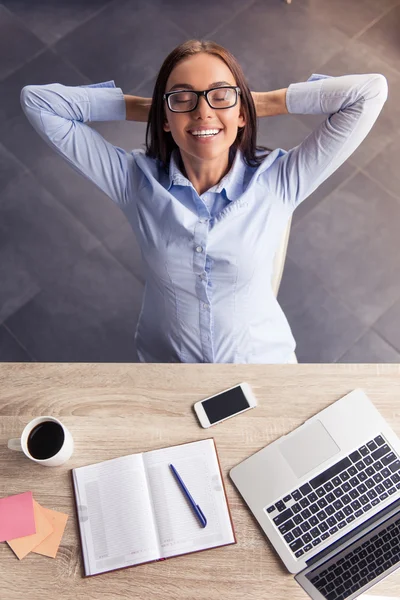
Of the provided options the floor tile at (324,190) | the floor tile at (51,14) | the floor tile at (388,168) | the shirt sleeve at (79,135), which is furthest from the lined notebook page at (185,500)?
the floor tile at (51,14)

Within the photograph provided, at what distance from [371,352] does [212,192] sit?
110 cm

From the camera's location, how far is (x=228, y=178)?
1.41m

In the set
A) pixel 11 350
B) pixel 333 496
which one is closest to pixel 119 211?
pixel 11 350

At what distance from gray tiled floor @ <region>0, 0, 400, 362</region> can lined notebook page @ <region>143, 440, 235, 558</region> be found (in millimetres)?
1023

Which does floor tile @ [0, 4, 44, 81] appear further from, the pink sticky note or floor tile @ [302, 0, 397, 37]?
the pink sticky note

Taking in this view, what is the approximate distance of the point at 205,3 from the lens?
279cm

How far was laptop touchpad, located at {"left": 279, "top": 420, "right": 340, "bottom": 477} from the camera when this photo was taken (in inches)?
49.6

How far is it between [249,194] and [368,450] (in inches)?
24.5

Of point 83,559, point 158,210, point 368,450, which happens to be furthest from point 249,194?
point 83,559

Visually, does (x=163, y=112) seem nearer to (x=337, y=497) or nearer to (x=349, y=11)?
(x=337, y=497)

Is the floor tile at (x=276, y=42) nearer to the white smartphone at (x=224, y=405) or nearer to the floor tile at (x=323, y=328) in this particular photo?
the floor tile at (x=323, y=328)

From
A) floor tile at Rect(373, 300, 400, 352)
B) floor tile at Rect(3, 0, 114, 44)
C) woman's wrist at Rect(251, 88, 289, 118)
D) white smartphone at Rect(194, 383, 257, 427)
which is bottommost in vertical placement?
floor tile at Rect(373, 300, 400, 352)

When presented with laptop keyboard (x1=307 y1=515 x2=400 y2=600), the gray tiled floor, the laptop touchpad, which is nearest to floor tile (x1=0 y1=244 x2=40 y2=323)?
the gray tiled floor

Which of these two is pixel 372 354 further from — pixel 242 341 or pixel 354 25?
pixel 354 25
